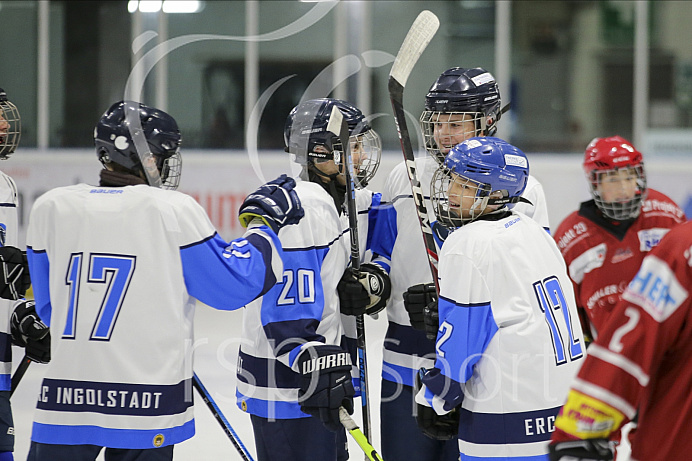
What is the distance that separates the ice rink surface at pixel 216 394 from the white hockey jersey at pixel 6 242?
30.1 inches

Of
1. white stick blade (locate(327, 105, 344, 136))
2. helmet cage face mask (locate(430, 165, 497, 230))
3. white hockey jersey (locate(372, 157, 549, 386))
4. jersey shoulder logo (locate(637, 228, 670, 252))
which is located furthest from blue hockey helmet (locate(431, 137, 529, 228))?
jersey shoulder logo (locate(637, 228, 670, 252))

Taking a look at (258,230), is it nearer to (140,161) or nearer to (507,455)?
(140,161)

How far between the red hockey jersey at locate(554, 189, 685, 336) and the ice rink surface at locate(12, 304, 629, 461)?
60 cm

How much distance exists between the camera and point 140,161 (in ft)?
6.26

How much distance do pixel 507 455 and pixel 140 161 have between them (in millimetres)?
1034

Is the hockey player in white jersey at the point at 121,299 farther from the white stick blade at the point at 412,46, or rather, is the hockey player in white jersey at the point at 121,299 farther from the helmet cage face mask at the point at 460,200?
the white stick blade at the point at 412,46

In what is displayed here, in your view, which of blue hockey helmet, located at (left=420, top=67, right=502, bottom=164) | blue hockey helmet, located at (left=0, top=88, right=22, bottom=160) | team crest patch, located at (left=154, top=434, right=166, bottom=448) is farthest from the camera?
blue hockey helmet, located at (left=0, top=88, right=22, bottom=160)

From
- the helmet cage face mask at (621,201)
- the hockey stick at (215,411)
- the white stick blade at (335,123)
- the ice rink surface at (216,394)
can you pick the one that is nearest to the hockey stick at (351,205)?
the white stick blade at (335,123)

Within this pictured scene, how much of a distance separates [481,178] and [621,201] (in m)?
1.34

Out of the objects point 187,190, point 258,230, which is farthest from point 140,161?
point 187,190

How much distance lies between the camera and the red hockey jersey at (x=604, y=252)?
306 centimetres

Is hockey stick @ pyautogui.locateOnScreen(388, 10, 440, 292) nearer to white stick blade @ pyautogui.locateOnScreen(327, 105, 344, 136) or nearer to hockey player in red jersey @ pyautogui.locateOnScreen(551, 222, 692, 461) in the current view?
white stick blade @ pyautogui.locateOnScreen(327, 105, 344, 136)

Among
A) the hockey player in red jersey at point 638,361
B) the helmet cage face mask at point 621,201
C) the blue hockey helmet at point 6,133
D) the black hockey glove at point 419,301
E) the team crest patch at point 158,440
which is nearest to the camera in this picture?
the hockey player in red jersey at point 638,361

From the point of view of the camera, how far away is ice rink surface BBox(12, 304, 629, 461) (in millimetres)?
3240
